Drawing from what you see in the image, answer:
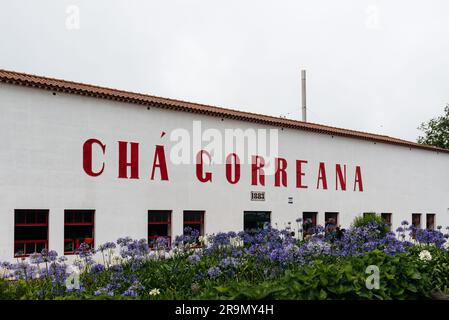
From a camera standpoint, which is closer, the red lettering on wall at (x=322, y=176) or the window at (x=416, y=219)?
the red lettering on wall at (x=322, y=176)

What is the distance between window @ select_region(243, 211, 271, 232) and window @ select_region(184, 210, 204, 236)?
239cm

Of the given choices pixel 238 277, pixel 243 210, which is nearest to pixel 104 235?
pixel 243 210

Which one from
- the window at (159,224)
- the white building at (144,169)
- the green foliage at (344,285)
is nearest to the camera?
the green foliage at (344,285)

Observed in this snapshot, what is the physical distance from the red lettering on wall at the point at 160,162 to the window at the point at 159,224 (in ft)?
4.19

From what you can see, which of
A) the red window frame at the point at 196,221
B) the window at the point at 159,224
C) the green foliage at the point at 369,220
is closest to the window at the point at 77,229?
the window at the point at 159,224

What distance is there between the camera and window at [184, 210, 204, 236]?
21.7 m

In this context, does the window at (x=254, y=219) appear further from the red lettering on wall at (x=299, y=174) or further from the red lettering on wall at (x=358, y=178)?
the red lettering on wall at (x=358, y=178)

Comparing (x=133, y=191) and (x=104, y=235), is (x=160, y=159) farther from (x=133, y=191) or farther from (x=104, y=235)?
(x=104, y=235)

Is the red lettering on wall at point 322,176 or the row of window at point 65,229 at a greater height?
the red lettering on wall at point 322,176

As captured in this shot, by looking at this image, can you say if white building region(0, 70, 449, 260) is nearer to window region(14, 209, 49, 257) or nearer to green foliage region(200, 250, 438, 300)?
window region(14, 209, 49, 257)

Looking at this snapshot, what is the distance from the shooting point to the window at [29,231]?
16.8 meters

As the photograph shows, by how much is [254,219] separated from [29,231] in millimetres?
10114

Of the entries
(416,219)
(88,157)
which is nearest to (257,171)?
(88,157)
